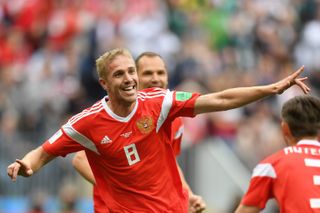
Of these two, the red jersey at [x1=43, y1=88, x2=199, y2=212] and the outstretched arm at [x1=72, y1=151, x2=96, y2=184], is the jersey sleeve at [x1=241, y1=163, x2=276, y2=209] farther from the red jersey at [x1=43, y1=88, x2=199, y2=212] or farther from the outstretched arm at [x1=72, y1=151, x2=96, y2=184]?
the outstretched arm at [x1=72, y1=151, x2=96, y2=184]

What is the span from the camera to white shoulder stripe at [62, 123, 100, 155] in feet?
31.9

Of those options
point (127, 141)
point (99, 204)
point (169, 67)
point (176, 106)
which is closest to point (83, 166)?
point (99, 204)

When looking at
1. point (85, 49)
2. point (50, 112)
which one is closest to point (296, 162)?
point (50, 112)

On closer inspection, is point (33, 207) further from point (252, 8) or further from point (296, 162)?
point (296, 162)

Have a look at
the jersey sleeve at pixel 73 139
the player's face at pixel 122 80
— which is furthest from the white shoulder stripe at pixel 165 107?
the jersey sleeve at pixel 73 139

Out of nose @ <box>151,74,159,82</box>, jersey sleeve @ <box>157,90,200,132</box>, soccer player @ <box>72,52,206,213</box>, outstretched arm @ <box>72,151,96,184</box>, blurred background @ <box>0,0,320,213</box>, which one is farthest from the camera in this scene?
blurred background @ <box>0,0,320,213</box>

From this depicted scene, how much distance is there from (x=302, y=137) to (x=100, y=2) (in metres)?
14.2

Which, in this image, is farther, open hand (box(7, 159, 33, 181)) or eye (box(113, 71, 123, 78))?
eye (box(113, 71, 123, 78))

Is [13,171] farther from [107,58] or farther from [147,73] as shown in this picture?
[147,73]

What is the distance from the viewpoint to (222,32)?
832 inches

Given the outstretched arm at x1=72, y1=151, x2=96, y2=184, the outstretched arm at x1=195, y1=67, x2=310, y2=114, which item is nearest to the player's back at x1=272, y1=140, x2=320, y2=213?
the outstretched arm at x1=195, y1=67, x2=310, y2=114

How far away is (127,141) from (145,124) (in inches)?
8.5

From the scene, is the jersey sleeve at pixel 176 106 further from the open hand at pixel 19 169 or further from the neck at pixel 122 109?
the open hand at pixel 19 169

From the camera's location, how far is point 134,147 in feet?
31.6
